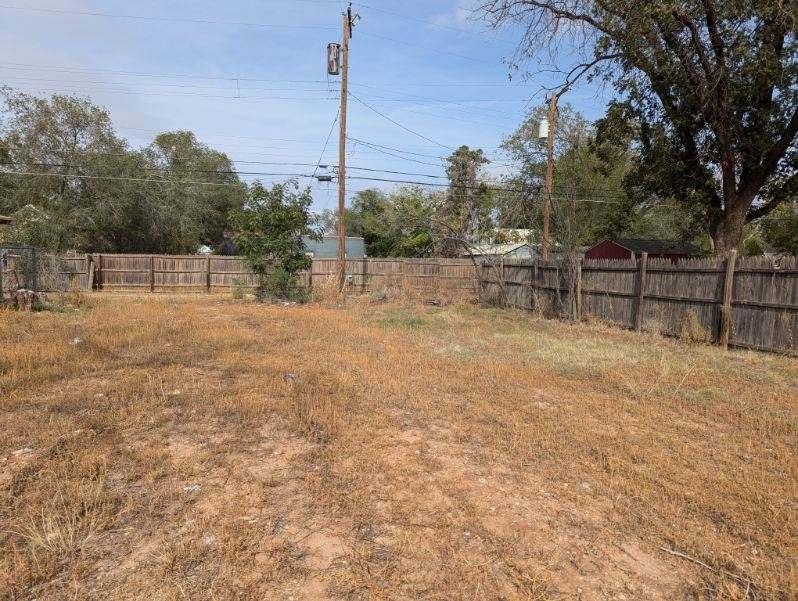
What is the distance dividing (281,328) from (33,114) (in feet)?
72.0

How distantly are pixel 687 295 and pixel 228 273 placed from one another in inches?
683

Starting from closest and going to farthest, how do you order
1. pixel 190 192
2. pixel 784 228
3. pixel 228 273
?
pixel 228 273, pixel 784 228, pixel 190 192

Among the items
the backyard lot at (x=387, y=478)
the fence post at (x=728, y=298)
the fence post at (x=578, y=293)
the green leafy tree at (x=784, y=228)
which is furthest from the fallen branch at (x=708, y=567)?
the green leafy tree at (x=784, y=228)

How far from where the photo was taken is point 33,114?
23.8 metres

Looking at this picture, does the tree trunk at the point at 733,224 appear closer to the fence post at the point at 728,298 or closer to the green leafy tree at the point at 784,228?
the fence post at the point at 728,298

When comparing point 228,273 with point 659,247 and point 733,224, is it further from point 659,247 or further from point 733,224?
point 659,247

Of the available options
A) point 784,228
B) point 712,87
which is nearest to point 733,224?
point 712,87

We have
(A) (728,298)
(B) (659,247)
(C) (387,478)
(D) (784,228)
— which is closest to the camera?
(C) (387,478)

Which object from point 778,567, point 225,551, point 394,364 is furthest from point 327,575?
point 394,364

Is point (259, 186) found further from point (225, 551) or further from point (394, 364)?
point (225, 551)

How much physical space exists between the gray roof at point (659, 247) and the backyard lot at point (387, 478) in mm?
19207

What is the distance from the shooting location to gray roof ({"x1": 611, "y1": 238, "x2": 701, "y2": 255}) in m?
24.8

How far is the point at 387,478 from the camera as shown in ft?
11.7

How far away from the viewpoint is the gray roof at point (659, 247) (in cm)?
2479
